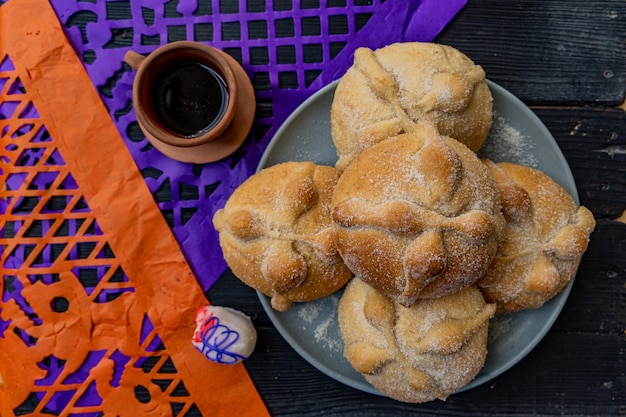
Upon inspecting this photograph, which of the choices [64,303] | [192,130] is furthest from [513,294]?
[64,303]

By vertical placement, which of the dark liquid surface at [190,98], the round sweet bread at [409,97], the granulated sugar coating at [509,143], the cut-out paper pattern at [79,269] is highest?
the round sweet bread at [409,97]

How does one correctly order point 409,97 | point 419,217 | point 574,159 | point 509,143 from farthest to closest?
point 574,159, point 509,143, point 409,97, point 419,217

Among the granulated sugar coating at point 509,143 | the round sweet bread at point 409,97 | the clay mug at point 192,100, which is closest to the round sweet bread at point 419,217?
the round sweet bread at point 409,97

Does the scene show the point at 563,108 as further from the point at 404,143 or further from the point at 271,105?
the point at 271,105

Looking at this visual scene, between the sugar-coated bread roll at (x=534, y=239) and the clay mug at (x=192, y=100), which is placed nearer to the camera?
the sugar-coated bread roll at (x=534, y=239)

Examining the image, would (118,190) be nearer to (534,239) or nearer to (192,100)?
(192,100)

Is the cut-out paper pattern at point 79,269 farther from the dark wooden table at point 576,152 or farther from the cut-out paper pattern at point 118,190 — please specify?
the dark wooden table at point 576,152

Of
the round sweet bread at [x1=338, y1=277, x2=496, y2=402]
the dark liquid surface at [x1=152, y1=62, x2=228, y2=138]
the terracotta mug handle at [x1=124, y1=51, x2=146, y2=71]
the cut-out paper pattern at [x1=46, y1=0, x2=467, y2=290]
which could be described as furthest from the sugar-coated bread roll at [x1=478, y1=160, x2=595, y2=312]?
the terracotta mug handle at [x1=124, y1=51, x2=146, y2=71]

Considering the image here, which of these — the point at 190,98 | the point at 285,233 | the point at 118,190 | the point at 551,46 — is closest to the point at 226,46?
the point at 190,98
